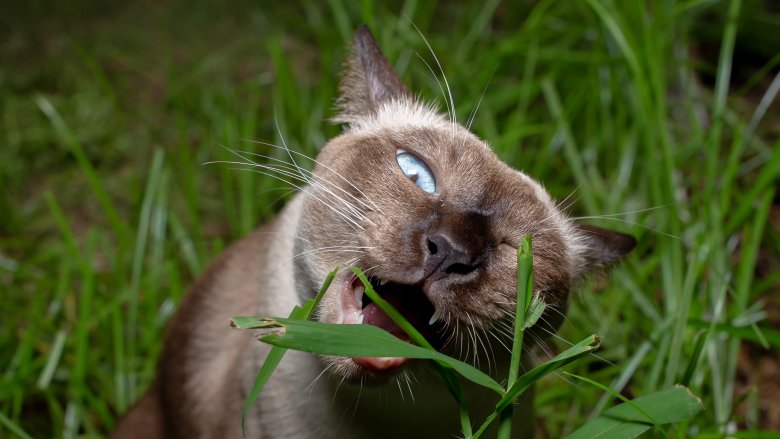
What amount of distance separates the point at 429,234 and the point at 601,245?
2.62 ft

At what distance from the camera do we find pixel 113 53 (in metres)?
4.18

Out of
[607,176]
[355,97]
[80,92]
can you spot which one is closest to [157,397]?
[355,97]

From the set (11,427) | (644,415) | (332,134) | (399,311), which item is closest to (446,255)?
(399,311)

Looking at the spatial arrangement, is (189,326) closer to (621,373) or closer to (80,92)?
(621,373)

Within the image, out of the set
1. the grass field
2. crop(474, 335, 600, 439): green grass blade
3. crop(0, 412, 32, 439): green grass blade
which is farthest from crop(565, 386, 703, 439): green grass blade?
crop(0, 412, 32, 439): green grass blade

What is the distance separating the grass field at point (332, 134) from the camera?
9.87 ft

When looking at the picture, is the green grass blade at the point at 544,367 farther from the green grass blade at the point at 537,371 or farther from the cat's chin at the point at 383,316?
the cat's chin at the point at 383,316

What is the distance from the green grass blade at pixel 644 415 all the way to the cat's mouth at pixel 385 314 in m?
0.37

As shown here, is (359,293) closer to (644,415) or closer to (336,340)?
(336,340)

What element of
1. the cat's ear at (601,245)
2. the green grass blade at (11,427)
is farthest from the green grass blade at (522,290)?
the green grass blade at (11,427)

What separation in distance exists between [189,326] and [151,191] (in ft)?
2.49

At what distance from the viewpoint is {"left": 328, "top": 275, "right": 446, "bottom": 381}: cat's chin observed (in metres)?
1.75

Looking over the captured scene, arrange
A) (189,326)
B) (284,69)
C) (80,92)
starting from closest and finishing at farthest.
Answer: (189,326), (284,69), (80,92)

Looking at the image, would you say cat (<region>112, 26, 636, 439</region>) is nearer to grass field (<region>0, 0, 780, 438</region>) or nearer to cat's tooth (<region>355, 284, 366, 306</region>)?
cat's tooth (<region>355, 284, 366, 306</region>)
